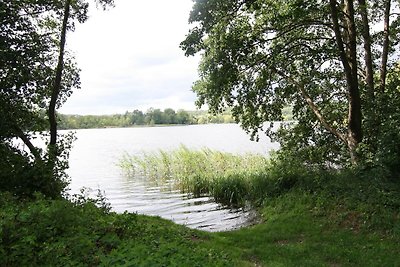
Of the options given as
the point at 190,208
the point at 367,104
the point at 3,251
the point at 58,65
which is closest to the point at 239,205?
the point at 190,208

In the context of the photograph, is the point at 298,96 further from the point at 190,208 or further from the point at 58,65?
the point at 58,65

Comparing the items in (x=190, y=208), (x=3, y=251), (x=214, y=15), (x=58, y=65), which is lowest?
(x=190, y=208)

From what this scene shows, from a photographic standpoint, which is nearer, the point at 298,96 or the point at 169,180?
the point at 298,96

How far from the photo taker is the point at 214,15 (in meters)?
11.9

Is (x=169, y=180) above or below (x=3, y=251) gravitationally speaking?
below

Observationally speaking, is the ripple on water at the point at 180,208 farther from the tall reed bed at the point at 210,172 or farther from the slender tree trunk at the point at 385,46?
the slender tree trunk at the point at 385,46

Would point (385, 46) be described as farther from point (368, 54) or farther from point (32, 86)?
point (32, 86)

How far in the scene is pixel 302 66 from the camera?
14.0 m

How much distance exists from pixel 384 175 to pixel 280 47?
562 centimetres

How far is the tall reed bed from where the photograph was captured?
1712 cm

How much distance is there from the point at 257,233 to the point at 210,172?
453 inches

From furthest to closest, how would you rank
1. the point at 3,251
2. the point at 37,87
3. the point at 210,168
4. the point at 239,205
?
1. the point at 210,168
2. the point at 239,205
3. the point at 37,87
4. the point at 3,251

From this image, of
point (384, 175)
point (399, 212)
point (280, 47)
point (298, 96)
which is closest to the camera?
point (399, 212)

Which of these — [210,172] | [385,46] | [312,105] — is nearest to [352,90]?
[312,105]
